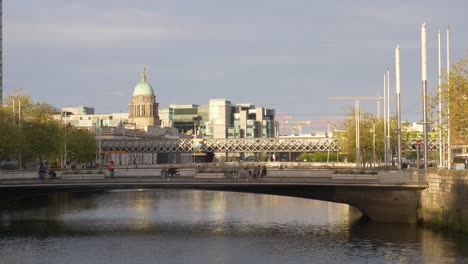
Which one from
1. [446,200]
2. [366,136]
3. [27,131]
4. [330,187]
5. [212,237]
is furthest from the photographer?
[366,136]

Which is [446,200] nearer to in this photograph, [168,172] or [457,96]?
[457,96]

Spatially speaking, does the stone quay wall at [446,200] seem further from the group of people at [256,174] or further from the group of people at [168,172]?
the group of people at [168,172]

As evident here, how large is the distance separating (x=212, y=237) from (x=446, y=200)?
19.4 meters

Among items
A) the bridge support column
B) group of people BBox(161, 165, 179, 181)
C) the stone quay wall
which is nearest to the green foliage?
group of people BBox(161, 165, 179, 181)

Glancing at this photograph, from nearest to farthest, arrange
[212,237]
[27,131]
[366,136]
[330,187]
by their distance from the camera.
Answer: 1. [212,237]
2. [330,187]
3. [27,131]
4. [366,136]

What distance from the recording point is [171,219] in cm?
9406

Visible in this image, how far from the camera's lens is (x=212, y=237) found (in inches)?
3066

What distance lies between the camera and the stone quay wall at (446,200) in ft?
242

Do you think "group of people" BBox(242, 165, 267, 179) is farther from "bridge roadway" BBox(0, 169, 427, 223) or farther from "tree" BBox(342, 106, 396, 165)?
"tree" BBox(342, 106, 396, 165)

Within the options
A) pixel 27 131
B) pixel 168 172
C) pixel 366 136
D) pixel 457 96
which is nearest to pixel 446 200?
pixel 457 96

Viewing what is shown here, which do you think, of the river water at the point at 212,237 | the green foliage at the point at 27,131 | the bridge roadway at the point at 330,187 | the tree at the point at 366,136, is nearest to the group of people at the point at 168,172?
the bridge roadway at the point at 330,187

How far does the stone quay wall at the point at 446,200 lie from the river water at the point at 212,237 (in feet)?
5.46

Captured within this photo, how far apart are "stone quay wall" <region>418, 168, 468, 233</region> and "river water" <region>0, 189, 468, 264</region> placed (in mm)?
1664

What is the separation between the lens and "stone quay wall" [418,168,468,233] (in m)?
73.6
